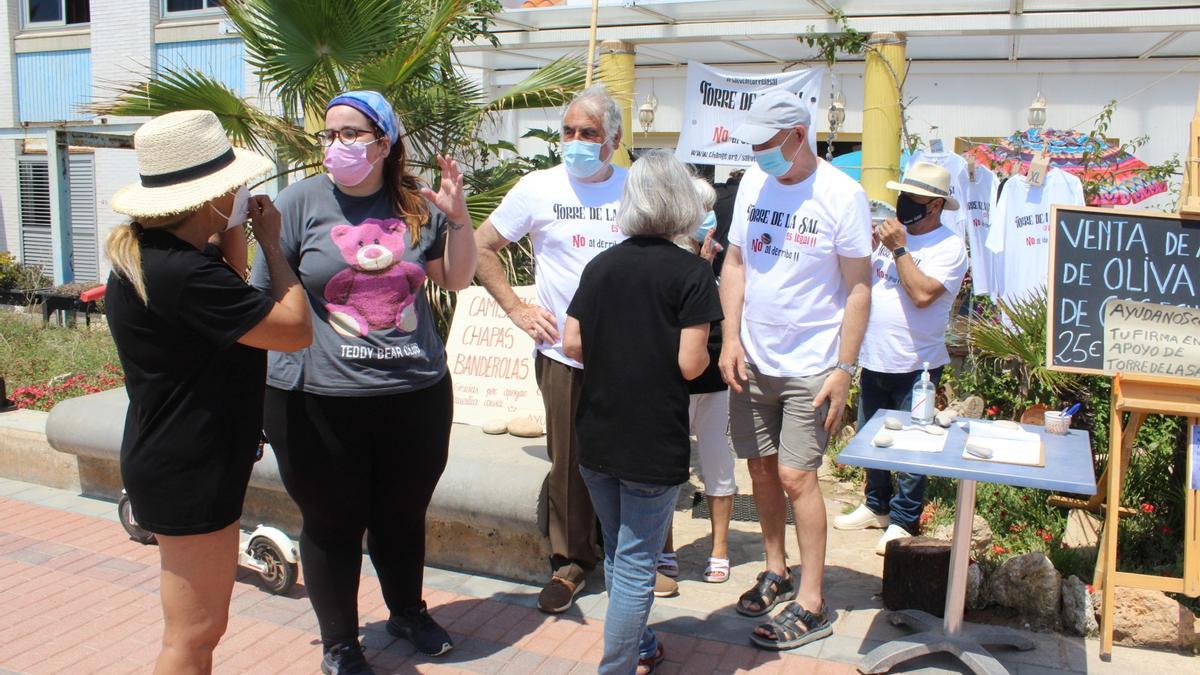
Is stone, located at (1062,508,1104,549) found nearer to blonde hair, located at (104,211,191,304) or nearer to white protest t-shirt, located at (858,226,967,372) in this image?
white protest t-shirt, located at (858,226,967,372)

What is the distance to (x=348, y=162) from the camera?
3.27 meters

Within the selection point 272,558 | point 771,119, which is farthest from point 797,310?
point 272,558

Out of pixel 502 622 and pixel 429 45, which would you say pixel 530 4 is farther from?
pixel 502 622

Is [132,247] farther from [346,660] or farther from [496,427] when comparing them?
[496,427]

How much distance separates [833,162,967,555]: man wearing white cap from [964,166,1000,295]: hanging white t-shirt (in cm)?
260

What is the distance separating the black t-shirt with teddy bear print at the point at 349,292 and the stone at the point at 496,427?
194 centimetres

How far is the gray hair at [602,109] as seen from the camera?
13.1 feet

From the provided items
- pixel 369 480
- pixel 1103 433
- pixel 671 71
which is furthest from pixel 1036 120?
pixel 369 480

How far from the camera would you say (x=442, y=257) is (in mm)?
3574

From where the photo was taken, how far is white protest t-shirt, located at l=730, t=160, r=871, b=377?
Result: 372cm

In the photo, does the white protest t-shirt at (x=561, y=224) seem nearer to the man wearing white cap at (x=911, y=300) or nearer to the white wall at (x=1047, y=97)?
the man wearing white cap at (x=911, y=300)

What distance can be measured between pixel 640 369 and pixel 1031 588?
2067mm

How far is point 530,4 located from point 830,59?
12.5ft

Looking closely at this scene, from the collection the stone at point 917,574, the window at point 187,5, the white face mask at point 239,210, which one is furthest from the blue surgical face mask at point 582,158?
the window at point 187,5
